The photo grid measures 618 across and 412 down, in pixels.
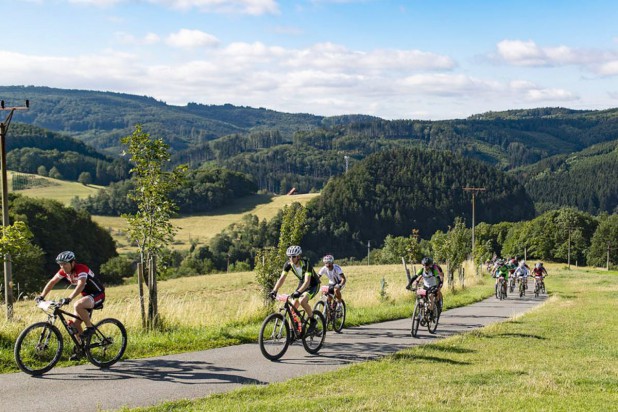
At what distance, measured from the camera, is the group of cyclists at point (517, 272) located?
31.0 meters

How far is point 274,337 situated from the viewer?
1134cm

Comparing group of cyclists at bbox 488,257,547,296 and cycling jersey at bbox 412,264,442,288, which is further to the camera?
group of cyclists at bbox 488,257,547,296

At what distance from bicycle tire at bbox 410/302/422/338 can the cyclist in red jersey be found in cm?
801

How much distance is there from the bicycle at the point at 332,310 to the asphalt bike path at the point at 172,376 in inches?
25.9

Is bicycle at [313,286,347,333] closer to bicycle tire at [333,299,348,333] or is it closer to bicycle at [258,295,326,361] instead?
bicycle tire at [333,299,348,333]

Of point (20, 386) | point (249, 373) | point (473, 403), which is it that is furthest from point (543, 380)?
point (20, 386)

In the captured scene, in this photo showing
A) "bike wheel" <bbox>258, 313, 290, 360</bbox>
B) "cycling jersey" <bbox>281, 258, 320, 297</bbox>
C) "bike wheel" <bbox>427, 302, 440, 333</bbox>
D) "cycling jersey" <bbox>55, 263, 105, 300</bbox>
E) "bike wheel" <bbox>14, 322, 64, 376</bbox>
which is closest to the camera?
"bike wheel" <bbox>14, 322, 64, 376</bbox>

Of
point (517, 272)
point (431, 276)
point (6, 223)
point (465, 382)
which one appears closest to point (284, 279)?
point (465, 382)

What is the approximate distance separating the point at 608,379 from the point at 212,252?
313 feet

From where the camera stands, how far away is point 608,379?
10.2m

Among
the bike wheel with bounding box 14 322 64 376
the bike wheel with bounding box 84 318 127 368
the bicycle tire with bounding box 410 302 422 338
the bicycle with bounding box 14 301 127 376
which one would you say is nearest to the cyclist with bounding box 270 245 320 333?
the bike wheel with bounding box 84 318 127 368

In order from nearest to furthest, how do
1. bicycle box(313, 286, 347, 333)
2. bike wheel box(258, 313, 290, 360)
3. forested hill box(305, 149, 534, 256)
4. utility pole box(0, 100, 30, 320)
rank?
bike wheel box(258, 313, 290, 360)
utility pole box(0, 100, 30, 320)
bicycle box(313, 286, 347, 333)
forested hill box(305, 149, 534, 256)

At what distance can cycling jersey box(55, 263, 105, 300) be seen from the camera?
10023 mm

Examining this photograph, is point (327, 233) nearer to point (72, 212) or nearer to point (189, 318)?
point (72, 212)
